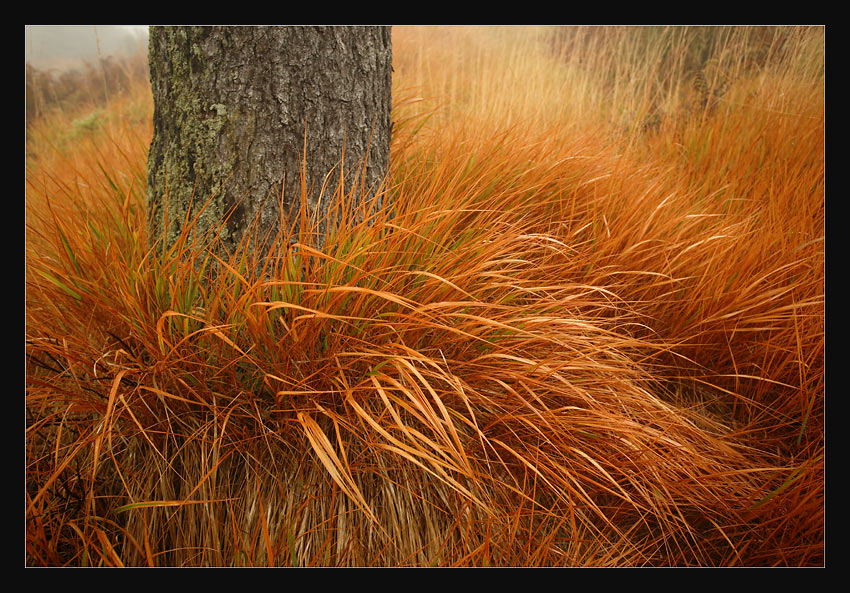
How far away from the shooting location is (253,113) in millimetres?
1267

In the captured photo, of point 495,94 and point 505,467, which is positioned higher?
point 495,94

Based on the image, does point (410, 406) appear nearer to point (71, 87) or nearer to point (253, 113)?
point (253, 113)

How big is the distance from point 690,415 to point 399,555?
2.69 feet

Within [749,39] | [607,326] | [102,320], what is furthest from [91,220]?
[749,39]

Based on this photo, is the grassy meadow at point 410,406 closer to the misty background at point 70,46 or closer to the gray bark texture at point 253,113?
the gray bark texture at point 253,113

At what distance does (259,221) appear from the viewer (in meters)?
1.30

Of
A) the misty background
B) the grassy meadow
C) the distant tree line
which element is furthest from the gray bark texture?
the distant tree line

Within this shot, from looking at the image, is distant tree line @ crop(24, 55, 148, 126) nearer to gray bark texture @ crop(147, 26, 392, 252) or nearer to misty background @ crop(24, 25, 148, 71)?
misty background @ crop(24, 25, 148, 71)

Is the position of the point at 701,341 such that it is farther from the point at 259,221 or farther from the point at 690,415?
the point at 259,221

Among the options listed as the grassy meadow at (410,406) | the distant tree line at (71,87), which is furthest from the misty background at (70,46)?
the grassy meadow at (410,406)

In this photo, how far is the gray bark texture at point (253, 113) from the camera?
1.25 metres

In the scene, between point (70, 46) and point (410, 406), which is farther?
point (70, 46)

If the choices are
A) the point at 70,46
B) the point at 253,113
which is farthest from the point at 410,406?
the point at 70,46

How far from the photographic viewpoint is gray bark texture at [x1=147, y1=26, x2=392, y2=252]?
1249 mm
